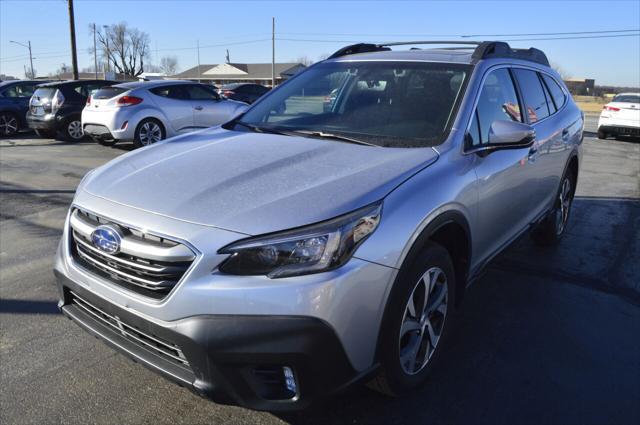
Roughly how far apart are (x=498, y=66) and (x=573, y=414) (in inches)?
89.9

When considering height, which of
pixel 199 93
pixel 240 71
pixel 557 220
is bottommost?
pixel 557 220

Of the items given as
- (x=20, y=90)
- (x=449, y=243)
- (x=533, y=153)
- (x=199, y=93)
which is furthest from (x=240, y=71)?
(x=449, y=243)

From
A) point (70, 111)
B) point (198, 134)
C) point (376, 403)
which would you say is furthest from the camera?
point (70, 111)

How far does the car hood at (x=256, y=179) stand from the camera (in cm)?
214

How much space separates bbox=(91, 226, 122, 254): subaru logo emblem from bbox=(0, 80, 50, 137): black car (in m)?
14.3

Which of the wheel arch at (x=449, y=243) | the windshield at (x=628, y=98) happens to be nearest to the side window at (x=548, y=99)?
the wheel arch at (x=449, y=243)

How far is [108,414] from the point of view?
255 centimetres

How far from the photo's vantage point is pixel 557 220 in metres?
5.19

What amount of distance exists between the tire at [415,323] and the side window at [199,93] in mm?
9808

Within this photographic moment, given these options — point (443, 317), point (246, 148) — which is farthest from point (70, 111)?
point (443, 317)

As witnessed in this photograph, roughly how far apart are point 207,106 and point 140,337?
9.90 m

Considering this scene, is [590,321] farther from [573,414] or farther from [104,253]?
[104,253]

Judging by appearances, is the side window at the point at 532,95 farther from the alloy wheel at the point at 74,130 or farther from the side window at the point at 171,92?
the alloy wheel at the point at 74,130

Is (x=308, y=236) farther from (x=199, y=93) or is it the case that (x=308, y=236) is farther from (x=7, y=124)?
(x=7, y=124)
